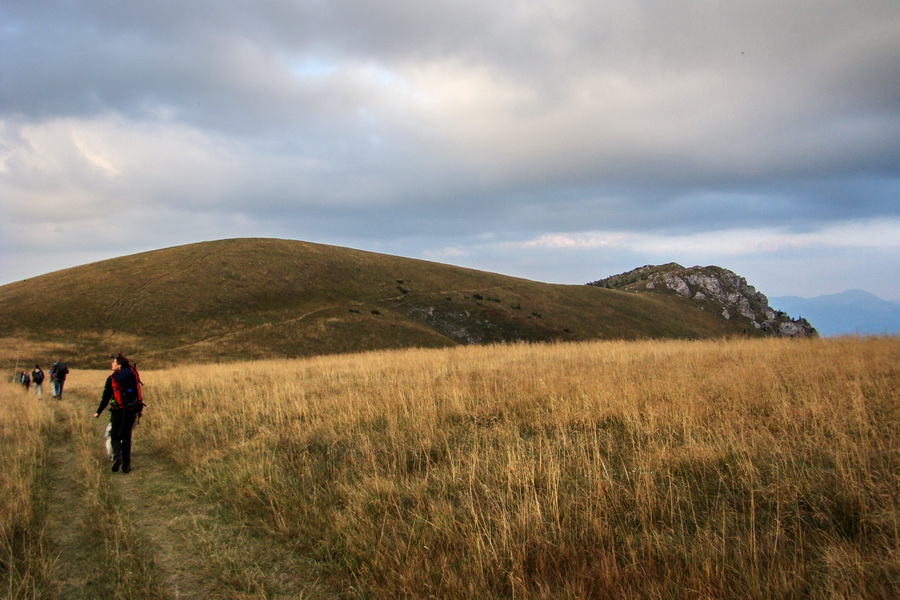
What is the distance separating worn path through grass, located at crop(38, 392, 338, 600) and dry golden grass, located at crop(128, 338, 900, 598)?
0.27 m

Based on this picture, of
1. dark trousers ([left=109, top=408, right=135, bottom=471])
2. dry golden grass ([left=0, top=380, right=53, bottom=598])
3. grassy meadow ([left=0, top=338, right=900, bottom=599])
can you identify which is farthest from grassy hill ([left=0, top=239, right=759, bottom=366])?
grassy meadow ([left=0, top=338, right=900, bottom=599])

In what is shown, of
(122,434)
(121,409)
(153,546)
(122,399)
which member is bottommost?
(153,546)

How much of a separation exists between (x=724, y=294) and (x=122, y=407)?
131 m

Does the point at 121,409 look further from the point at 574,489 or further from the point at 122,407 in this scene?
the point at 574,489

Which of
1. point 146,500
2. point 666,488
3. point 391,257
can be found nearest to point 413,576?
point 666,488

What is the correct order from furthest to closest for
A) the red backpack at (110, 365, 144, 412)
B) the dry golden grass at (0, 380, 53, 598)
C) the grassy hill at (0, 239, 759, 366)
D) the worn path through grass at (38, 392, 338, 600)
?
1. the grassy hill at (0, 239, 759, 366)
2. the red backpack at (110, 365, 144, 412)
3. the dry golden grass at (0, 380, 53, 598)
4. the worn path through grass at (38, 392, 338, 600)

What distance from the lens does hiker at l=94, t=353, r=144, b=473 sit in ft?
26.1

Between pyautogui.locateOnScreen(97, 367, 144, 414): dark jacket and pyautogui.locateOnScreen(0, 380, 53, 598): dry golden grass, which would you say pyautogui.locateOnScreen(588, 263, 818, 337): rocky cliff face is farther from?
pyautogui.locateOnScreen(0, 380, 53, 598): dry golden grass

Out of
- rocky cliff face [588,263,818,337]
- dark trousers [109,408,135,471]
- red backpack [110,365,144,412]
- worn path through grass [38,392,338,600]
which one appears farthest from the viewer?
rocky cliff face [588,263,818,337]

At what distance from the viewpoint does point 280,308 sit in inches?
2223

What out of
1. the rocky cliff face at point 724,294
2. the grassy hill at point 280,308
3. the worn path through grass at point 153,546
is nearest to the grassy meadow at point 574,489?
the worn path through grass at point 153,546

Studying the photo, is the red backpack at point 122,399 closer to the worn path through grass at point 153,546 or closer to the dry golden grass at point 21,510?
the worn path through grass at point 153,546

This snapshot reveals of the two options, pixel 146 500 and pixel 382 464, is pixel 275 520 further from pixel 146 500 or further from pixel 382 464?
pixel 146 500

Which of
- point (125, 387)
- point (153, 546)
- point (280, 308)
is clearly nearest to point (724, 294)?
point (280, 308)
